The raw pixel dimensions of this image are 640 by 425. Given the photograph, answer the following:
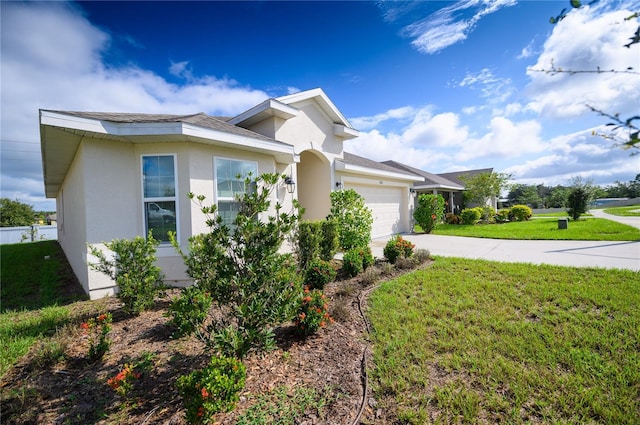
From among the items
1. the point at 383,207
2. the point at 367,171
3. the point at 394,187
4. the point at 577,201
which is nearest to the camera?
the point at 367,171

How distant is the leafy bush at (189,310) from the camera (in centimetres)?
304

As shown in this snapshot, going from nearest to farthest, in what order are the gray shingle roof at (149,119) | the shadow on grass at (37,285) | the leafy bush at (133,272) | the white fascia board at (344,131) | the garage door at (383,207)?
the leafy bush at (133,272) → the gray shingle roof at (149,119) → the shadow on grass at (37,285) → the white fascia board at (344,131) → the garage door at (383,207)

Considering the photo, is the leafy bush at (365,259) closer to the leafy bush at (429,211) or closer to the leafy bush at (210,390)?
the leafy bush at (210,390)

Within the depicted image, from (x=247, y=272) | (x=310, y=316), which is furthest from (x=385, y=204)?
(x=247, y=272)

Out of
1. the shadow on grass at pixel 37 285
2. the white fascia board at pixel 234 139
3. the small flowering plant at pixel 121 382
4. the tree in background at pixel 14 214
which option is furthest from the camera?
the tree in background at pixel 14 214

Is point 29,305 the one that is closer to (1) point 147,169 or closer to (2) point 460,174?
(1) point 147,169

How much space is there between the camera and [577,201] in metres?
16.5

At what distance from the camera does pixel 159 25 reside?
6.43 meters

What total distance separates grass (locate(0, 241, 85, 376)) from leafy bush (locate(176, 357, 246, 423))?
3035 mm

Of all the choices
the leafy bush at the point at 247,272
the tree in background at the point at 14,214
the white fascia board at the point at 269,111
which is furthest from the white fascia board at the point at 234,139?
the tree in background at the point at 14,214

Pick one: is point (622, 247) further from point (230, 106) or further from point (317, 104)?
point (230, 106)

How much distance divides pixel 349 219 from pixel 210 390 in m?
6.50

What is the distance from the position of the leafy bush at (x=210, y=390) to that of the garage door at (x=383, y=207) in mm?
10046

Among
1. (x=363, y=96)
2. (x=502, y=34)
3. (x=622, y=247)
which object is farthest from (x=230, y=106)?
(x=622, y=247)
